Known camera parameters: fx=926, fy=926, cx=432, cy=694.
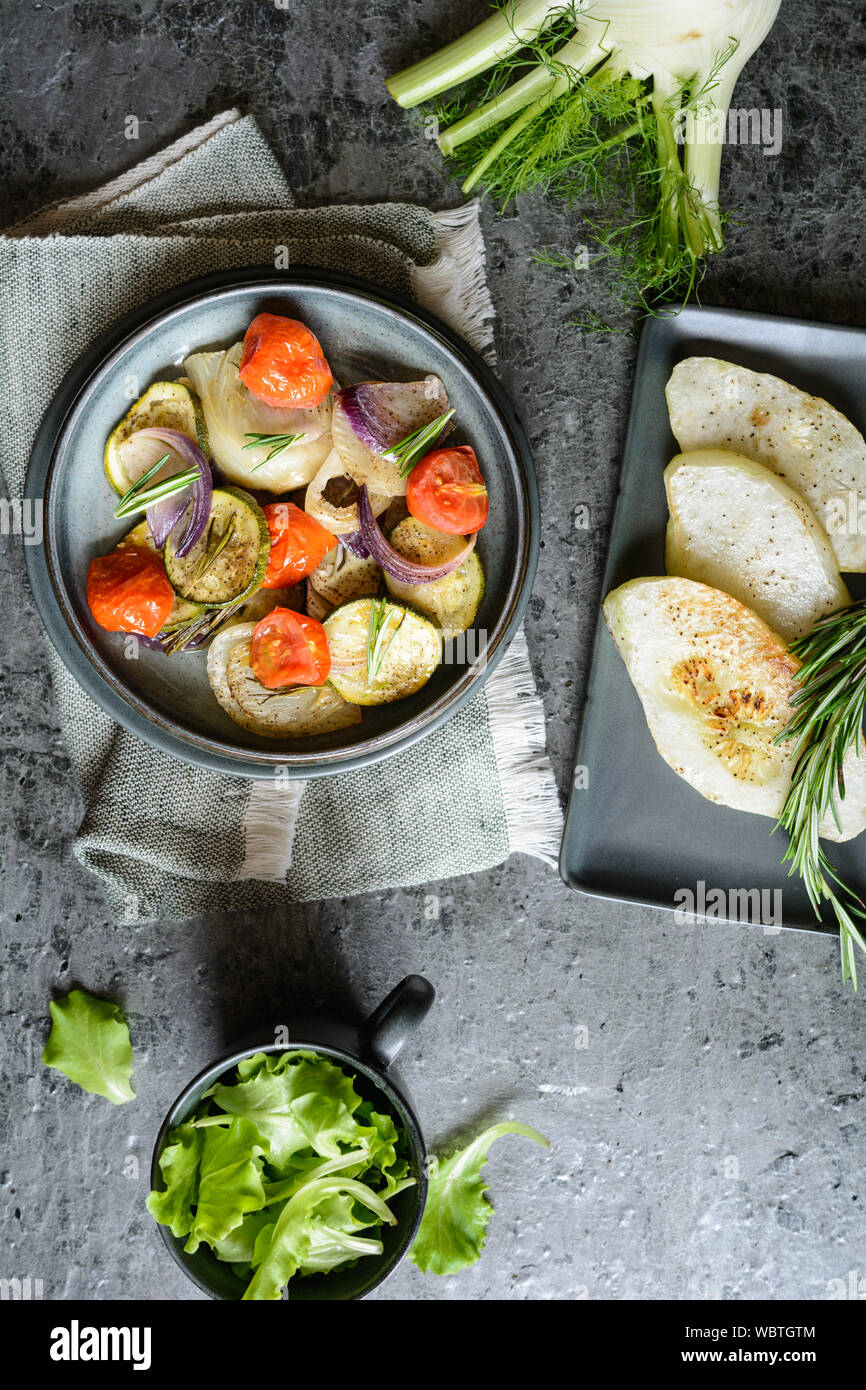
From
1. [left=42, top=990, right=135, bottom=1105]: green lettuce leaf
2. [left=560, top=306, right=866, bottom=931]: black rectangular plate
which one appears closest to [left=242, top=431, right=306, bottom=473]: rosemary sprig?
[left=560, top=306, right=866, bottom=931]: black rectangular plate

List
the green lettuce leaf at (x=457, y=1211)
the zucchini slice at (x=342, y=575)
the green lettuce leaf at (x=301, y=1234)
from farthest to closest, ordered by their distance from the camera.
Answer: the green lettuce leaf at (x=457, y=1211), the zucchini slice at (x=342, y=575), the green lettuce leaf at (x=301, y=1234)

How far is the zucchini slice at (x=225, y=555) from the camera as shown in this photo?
1116mm

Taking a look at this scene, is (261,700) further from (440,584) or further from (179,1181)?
(179,1181)

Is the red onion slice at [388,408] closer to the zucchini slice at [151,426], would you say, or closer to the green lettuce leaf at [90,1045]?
the zucchini slice at [151,426]

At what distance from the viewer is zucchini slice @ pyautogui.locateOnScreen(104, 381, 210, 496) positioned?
1.14 meters

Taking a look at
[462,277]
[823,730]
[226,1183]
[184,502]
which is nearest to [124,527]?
[184,502]

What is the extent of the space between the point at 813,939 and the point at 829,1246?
0.48 meters

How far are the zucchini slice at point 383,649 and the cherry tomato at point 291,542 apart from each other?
0.24ft

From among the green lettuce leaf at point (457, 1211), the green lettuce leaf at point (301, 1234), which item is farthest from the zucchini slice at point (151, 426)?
the green lettuce leaf at point (457, 1211)

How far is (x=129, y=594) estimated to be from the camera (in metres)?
1.11

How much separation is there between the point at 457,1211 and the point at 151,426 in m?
1.16
